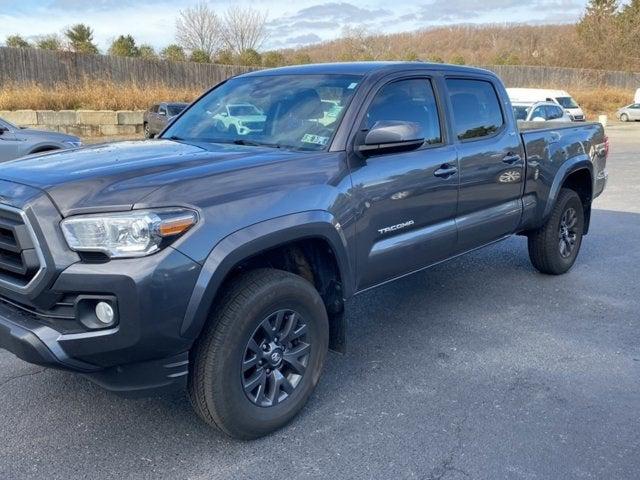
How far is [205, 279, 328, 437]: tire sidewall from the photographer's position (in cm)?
283

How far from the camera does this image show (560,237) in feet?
19.1

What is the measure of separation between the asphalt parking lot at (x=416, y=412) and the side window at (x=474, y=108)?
1.47 m

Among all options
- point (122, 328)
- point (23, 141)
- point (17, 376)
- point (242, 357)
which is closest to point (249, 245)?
point (242, 357)

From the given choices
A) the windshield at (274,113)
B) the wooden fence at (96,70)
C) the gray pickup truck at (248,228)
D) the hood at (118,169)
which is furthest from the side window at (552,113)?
the hood at (118,169)

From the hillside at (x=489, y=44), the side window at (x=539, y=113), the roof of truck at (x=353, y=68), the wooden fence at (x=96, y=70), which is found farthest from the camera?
the hillside at (x=489, y=44)

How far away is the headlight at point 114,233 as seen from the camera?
2.54m

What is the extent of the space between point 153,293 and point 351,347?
2.06 metres

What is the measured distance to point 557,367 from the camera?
3.96 meters

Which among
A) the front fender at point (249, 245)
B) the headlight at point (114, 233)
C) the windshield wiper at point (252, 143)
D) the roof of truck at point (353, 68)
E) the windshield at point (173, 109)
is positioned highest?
the roof of truck at point (353, 68)

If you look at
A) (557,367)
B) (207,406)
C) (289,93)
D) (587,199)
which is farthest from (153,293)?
(587,199)

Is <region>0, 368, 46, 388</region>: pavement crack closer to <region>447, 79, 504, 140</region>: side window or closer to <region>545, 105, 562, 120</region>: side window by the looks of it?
<region>447, 79, 504, 140</region>: side window

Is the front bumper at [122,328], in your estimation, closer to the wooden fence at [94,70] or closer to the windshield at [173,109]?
the windshield at [173,109]

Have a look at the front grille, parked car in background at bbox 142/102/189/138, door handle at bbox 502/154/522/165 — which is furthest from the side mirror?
parked car in background at bbox 142/102/189/138

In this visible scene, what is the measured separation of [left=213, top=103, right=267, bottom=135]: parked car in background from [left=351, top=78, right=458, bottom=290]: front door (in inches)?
28.9
